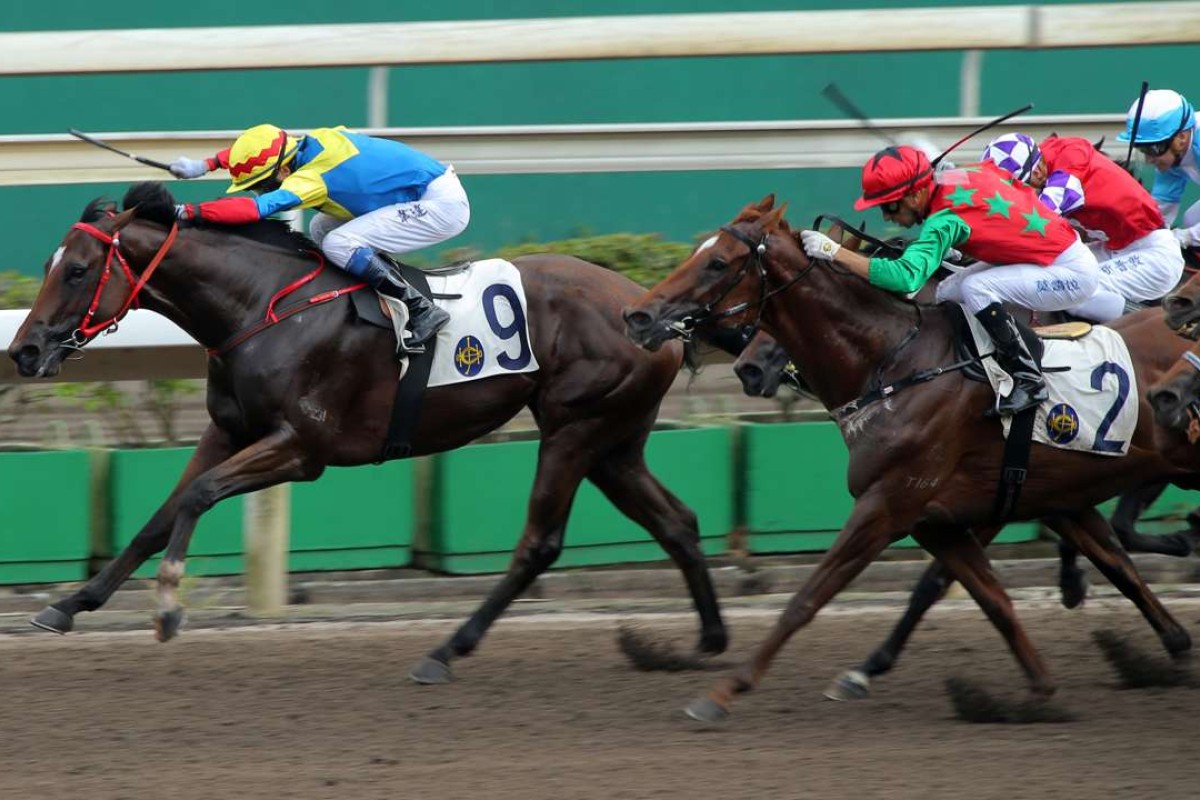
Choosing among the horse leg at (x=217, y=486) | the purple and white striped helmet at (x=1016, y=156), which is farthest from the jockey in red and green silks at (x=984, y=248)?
the horse leg at (x=217, y=486)

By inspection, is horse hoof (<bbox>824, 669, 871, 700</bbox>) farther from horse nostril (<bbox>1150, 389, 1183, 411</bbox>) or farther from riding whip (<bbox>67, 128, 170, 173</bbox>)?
riding whip (<bbox>67, 128, 170, 173</bbox>)

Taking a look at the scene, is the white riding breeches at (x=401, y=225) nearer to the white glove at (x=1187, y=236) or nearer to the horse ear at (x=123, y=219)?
the horse ear at (x=123, y=219)

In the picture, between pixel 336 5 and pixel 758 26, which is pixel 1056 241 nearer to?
pixel 758 26

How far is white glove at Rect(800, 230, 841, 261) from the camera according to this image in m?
6.26

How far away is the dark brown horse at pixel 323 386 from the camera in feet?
22.2

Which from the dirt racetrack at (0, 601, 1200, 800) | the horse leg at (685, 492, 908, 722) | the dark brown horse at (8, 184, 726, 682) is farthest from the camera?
the dark brown horse at (8, 184, 726, 682)

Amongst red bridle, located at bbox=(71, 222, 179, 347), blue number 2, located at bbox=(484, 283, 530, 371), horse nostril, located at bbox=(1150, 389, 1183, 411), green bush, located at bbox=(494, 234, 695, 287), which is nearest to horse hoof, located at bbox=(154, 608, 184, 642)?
red bridle, located at bbox=(71, 222, 179, 347)

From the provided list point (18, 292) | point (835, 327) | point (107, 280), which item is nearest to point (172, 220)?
point (107, 280)

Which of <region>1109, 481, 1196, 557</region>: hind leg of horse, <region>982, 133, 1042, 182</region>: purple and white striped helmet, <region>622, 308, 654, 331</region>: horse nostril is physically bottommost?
<region>1109, 481, 1196, 557</region>: hind leg of horse

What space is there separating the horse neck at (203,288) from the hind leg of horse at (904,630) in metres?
2.51

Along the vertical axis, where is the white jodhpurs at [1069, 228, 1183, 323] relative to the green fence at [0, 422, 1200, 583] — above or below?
above

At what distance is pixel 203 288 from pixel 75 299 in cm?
46

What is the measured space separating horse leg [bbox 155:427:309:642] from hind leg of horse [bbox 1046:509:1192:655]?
9.12ft

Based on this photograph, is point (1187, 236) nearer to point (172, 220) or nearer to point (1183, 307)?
point (1183, 307)
